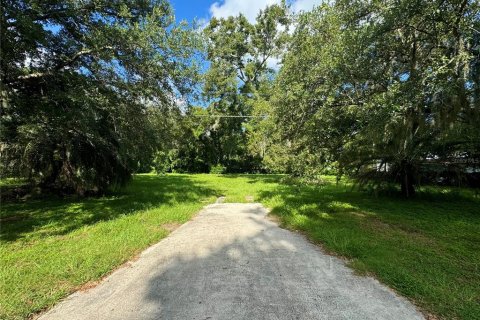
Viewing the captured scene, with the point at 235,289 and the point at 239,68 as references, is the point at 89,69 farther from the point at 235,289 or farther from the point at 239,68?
the point at 239,68

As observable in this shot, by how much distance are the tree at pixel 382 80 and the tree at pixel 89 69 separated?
308cm

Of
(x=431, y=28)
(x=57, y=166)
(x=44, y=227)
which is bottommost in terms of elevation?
(x=44, y=227)

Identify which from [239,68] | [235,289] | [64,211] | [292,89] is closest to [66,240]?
[64,211]

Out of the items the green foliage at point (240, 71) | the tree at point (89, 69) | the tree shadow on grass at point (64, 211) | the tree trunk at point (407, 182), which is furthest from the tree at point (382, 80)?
the green foliage at point (240, 71)

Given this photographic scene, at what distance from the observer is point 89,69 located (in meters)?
6.45

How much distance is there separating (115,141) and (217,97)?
45.9 ft

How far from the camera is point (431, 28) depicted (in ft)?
16.4

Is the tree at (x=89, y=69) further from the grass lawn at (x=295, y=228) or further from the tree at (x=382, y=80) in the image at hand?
the tree at (x=382, y=80)

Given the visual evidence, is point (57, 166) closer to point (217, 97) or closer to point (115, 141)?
point (115, 141)

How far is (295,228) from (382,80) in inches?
150

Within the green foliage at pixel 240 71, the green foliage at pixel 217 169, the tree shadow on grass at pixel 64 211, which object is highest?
the green foliage at pixel 240 71

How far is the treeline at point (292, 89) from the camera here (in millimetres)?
4770

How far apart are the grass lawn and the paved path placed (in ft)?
1.13

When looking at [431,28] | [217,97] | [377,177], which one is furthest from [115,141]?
[217,97]
